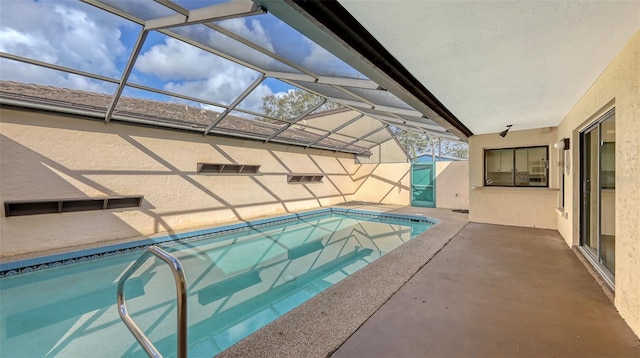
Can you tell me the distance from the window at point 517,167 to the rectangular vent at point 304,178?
635 centimetres

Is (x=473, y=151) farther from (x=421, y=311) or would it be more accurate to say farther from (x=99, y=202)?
(x=99, y=202)

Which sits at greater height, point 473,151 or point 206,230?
point 473,151

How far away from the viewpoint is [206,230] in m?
7.38

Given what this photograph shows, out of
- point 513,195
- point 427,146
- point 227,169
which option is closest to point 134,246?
point 227,169

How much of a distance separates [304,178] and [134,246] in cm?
645

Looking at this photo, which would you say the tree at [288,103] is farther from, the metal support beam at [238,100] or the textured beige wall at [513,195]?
the textured beige wall at [513,195]

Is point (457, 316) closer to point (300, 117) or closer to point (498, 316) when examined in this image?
point (498, 316)

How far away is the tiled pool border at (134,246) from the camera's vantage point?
15.8ft

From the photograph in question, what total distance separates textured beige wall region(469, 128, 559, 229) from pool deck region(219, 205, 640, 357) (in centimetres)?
261

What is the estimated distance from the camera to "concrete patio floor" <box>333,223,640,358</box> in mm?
2135

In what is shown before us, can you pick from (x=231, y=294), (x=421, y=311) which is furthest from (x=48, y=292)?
(x=421, y=311)

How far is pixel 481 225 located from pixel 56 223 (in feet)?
31.5

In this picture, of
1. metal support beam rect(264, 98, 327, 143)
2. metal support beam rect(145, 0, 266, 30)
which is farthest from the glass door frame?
metal support beam rect(264, 98, 327, 143)

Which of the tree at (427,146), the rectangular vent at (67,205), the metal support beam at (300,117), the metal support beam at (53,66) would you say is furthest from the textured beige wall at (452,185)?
the metal support beam at (53,66)
